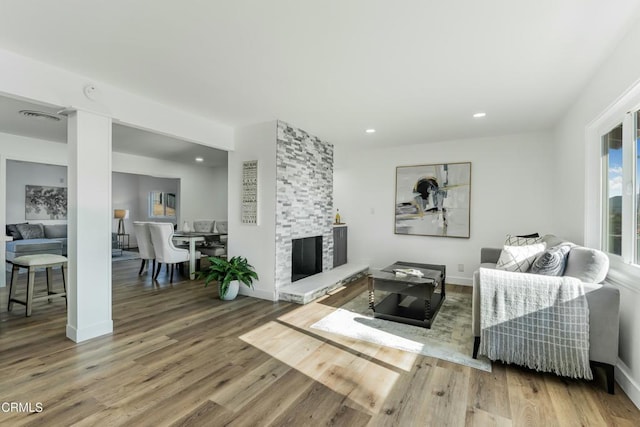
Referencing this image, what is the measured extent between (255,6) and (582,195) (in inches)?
138

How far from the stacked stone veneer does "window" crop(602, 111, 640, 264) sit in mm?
3410

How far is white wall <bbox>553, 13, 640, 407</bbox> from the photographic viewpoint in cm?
201

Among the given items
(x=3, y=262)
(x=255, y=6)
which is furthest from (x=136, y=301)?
(x=255, y=6)

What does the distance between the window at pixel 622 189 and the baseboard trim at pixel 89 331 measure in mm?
4475

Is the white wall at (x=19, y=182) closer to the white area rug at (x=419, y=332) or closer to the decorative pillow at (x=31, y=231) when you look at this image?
the decorative pillow at (x=31, y=231)

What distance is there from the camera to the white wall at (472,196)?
464 cm

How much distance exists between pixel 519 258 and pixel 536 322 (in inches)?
35.6

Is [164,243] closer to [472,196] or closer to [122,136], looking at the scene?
[122,136]

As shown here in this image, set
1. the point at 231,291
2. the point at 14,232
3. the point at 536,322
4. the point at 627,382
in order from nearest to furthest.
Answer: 1. the point at 627,382
2. the point at 536,322
3. the point at 231,291
4. the point at 14,232

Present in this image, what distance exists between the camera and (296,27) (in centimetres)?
200

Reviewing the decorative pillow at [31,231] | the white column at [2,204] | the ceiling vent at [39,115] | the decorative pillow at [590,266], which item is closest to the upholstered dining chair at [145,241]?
the white column at [2,204]

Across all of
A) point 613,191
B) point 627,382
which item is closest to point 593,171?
point 613,191

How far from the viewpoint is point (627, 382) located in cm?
202

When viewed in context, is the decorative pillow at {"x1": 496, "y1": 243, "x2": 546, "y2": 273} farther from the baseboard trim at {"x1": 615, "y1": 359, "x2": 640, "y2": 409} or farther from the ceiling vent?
the ceiling vent
